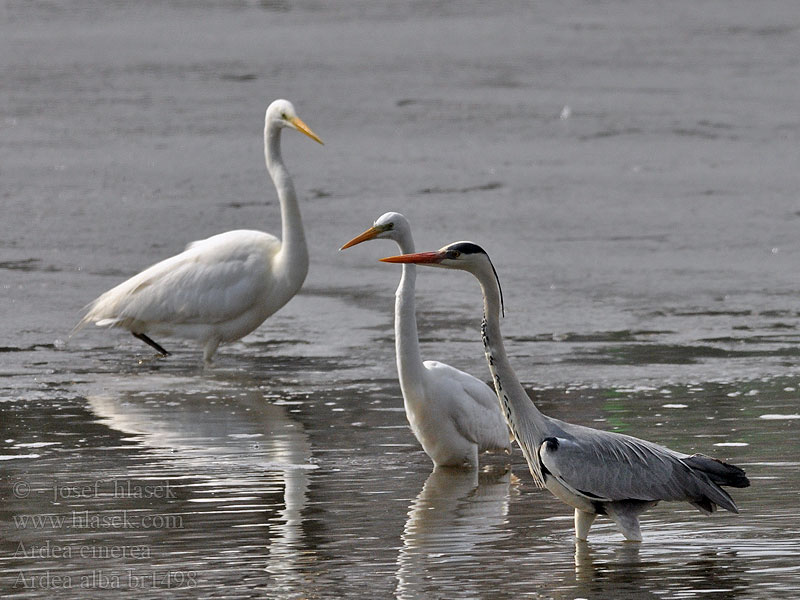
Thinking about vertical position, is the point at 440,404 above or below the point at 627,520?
above

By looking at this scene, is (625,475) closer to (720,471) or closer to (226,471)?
(720,471)

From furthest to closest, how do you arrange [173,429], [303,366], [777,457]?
[303,366], [173,429], [777,457]

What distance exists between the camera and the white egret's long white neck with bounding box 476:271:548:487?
250 inches

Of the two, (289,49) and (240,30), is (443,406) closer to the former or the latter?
(289,49)

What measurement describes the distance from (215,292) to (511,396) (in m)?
4.90

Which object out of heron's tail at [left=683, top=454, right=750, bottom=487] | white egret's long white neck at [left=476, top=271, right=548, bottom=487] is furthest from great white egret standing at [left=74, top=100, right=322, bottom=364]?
heron's tail at [left=683, top=454, right=750, bottom=487]

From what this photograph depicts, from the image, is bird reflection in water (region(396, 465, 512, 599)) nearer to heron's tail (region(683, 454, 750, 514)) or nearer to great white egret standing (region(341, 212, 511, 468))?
great white egret standing (region(341, 212, 511, 468))


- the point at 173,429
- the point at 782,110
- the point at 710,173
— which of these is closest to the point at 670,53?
the point at 782,110

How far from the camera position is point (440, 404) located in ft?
25.2

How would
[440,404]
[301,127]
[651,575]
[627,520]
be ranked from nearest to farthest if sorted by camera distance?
[651,575]
[627,520]
[440,404]
[301,127]

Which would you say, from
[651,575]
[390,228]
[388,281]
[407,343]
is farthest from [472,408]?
[388,281]

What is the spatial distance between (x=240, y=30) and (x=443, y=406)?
49.2 ft

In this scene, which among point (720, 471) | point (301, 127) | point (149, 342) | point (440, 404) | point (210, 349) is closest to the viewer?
point (720, 471)

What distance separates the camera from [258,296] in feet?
35.7
